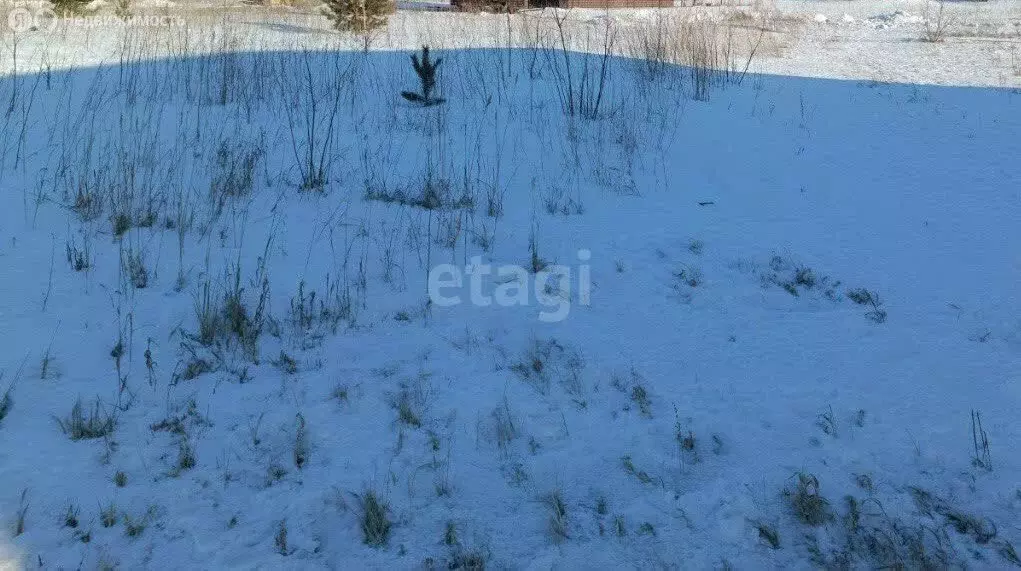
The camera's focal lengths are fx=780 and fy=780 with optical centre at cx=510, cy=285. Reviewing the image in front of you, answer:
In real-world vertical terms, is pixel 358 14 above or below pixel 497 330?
above

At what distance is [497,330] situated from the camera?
11.5 feet

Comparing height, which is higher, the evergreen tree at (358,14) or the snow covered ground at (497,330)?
the evergreen tree at (358,14)

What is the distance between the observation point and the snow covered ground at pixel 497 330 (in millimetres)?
2430

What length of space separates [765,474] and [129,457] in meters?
2.15

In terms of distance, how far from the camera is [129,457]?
2.62 m

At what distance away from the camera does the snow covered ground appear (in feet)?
7.97

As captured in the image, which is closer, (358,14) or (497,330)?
(497,330)

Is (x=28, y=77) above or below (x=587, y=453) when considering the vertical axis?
above

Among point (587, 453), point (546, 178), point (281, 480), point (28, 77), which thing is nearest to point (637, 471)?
point (587, 453)

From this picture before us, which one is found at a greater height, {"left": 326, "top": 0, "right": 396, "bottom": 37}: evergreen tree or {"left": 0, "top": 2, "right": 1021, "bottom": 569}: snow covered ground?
{"left": 326, "top": 0, "right": 396, "bottom": 37}: evergreen tree

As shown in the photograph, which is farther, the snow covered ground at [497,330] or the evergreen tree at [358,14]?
the evergreen tree at [358,14]

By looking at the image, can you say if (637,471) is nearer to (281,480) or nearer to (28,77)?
(281,480)

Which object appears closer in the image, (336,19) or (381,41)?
(381,41)

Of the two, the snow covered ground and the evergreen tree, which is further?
the evergreen tree
